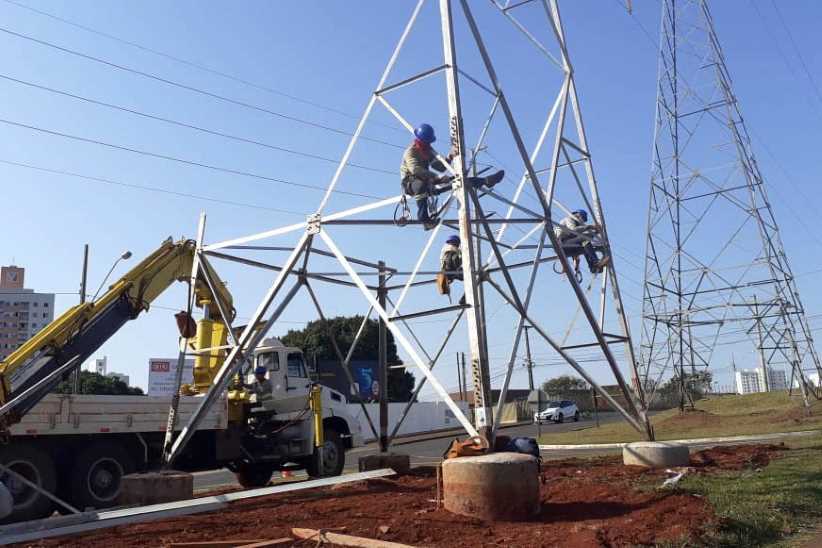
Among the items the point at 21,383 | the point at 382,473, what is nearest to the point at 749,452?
the point at 382,473

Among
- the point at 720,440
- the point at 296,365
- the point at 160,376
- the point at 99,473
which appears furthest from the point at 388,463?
the point at 160,376

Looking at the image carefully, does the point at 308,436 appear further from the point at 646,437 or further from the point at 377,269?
the point at 646,437

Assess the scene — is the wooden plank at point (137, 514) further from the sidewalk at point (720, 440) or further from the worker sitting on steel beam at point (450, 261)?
the sidewalk at point (720, 440)

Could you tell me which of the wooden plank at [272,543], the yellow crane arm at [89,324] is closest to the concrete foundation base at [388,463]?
the yellow crane arm at [89,324]

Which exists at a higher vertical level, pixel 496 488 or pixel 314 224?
pixel 314 224

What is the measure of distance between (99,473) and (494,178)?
948cm

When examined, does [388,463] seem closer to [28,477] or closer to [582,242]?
[582,242]

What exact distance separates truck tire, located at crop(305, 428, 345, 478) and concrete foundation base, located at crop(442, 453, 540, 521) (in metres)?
9.82

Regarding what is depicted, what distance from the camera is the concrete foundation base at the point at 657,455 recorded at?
12.4m

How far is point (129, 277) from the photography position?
15.0 metres

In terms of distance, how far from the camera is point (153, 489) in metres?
10.9

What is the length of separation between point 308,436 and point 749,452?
31.8ft

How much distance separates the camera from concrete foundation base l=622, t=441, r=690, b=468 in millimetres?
12359

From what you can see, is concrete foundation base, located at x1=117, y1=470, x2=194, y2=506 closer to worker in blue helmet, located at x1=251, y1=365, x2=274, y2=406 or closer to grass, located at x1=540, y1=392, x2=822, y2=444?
worker in blue helmet, located at x1=251, y1=365, x2=274, y2=406
